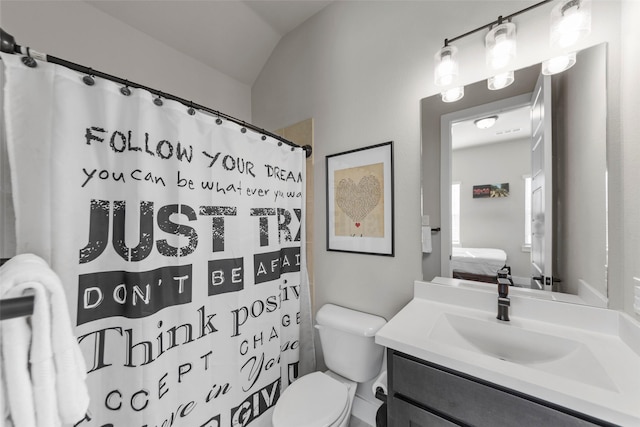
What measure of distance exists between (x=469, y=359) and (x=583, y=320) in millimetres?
590

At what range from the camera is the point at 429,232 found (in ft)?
4.23

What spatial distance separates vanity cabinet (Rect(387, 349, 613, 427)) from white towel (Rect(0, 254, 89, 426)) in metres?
0.93

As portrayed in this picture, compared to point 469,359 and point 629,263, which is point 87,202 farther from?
point 629,263

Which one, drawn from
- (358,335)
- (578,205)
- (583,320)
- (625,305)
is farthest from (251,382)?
(578,205)

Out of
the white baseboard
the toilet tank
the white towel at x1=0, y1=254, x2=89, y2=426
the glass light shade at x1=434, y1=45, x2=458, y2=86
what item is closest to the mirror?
the glass light shade at x1=434, y1=45, x2=458, y2=86

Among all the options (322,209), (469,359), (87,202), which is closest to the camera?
(469,359)

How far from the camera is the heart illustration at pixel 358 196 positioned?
1459mm

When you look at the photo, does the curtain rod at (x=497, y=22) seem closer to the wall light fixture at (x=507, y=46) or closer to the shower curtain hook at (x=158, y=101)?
the wall light fixture at (x=507, y=46)

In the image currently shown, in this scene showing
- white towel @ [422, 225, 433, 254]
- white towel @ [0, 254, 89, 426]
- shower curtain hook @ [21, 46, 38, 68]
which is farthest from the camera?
white towel @ [422, 225, 433, 254]

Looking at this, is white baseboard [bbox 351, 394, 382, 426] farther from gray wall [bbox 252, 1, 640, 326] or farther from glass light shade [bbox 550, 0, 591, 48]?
glass light shade [bbox 550, 0, 591, 48]

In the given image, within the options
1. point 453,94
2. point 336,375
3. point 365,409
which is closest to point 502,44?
point 453,94

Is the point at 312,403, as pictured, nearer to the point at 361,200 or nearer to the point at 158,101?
the point at 361,200

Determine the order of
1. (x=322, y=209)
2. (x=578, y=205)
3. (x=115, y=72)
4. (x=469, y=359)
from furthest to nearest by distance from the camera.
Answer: (x=322, y=209) → (x=115, y=72) → (x=578, y=205) → (x=469, y=359)

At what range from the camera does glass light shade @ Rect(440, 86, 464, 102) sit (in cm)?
118
